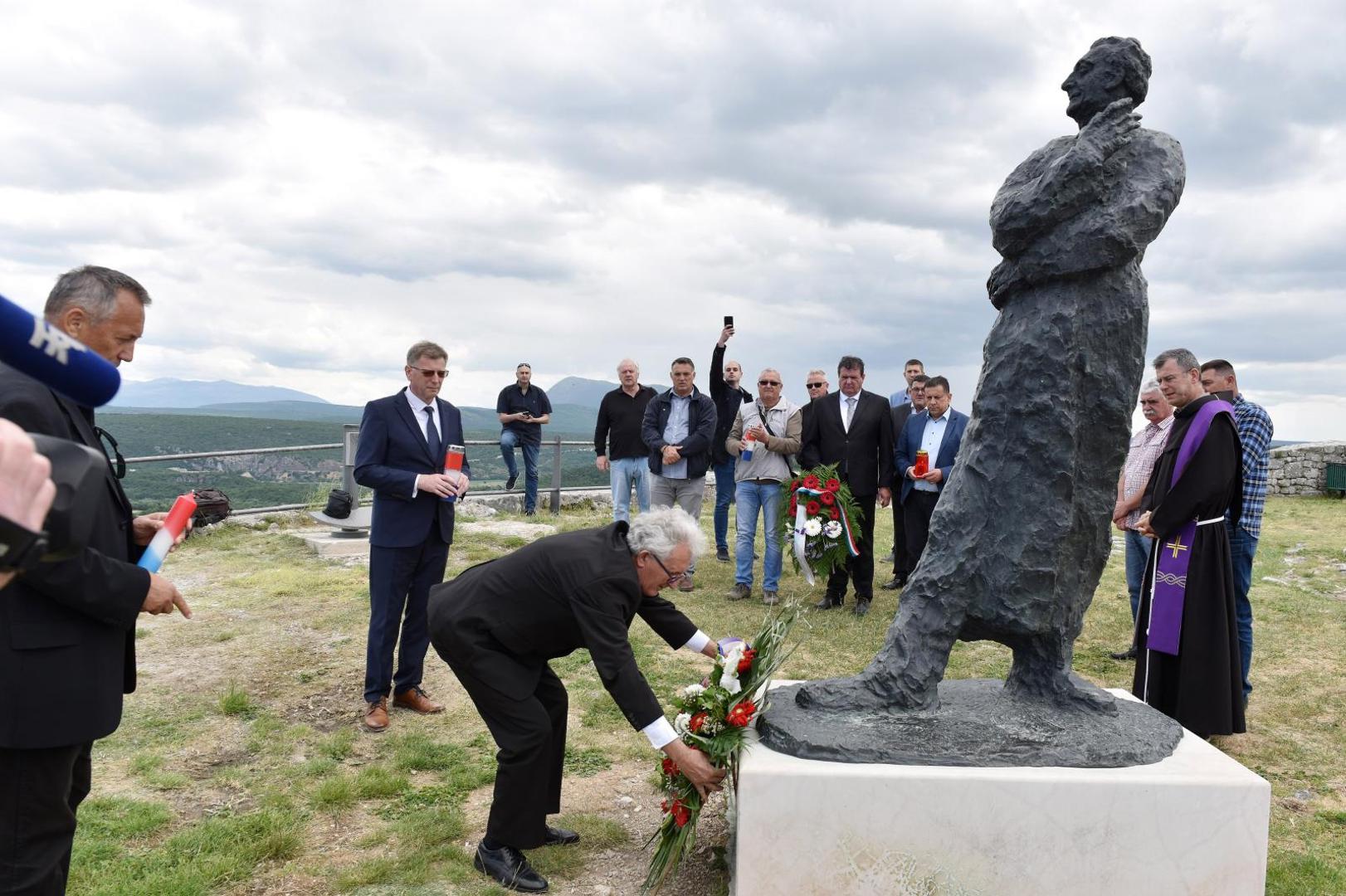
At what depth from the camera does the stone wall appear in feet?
57.0

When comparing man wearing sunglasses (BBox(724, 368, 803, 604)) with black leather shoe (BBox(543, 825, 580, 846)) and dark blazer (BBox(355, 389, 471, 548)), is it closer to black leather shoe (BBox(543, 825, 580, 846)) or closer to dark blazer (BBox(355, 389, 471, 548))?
dark blazer (BBox(355, 389, 471, 548))

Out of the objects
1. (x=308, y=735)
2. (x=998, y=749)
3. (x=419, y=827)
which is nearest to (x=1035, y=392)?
(x=998, y=749)

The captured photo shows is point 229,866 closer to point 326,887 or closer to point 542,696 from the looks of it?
point 326,887

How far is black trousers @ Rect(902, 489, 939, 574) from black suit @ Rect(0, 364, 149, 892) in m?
6.07

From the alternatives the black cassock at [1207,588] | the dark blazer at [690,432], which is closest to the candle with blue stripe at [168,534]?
the black cassock at [1207,588]

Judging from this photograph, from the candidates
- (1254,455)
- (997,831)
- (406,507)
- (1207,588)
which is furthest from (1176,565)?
(406,507)

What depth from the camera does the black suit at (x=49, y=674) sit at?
231 cm

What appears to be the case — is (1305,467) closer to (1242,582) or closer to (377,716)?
(1242,582)

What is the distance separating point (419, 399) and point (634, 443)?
4.33m

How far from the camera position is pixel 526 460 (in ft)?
40.0

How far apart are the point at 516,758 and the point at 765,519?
4699mm

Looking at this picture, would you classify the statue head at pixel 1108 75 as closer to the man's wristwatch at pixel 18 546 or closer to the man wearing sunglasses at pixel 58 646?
the man wearing sunglasses at pixel 58 646

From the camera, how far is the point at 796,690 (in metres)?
3.61

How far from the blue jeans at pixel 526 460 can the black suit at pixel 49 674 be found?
9474 millimetres
